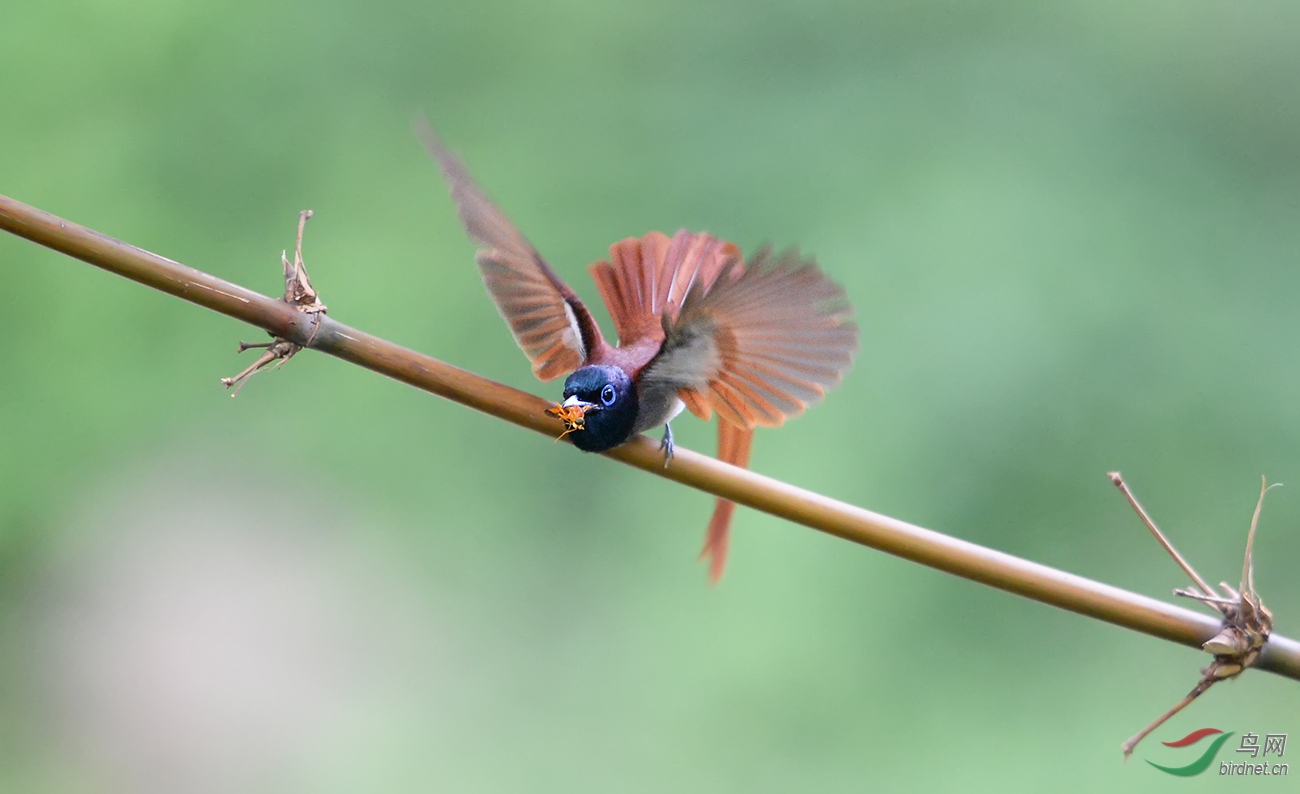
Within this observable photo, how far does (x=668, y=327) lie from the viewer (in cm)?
61

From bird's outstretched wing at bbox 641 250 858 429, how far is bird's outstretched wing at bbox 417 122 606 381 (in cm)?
6

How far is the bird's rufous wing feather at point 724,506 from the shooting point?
2.51 ft

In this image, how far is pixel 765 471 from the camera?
1.38 metres

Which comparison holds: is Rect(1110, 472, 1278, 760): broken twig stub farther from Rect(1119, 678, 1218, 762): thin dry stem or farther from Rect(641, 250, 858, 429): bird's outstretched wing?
Rect(641, 250, 858, 429): bird's outstretched wing

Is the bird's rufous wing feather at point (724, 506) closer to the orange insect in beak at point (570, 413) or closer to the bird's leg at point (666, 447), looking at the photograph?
the bird's leg at point (666, 447)

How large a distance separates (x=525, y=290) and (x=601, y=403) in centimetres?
11

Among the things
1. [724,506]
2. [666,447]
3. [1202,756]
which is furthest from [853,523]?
[1202,756]

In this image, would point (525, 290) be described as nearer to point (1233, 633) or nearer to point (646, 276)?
point (646, 276)

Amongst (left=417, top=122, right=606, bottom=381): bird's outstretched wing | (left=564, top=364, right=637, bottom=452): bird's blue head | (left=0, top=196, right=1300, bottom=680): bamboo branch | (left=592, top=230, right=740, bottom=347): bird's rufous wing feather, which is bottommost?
(left=0, top=196, right=1300, bottom=680): bamboo branch

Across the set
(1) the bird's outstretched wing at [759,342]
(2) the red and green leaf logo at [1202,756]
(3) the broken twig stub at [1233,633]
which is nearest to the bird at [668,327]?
(1) the bird's outstretched wing at [759,342]

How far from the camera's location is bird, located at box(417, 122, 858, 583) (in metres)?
0.60

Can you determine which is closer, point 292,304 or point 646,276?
point 292,304

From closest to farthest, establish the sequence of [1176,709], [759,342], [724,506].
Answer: [1176,709]
[759,342]
[724,506]

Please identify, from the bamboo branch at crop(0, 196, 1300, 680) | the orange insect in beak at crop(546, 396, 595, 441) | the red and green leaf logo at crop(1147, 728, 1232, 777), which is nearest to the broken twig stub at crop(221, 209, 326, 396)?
the bamboo branch at crop(0, 196, 1300, 680)
